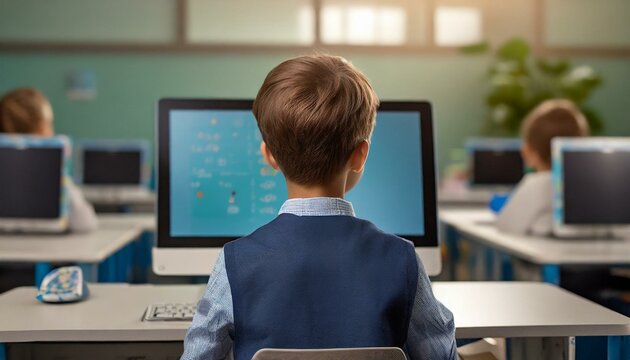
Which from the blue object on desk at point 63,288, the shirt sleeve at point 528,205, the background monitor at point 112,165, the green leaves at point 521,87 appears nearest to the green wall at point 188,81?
the green leaves at point 521,87

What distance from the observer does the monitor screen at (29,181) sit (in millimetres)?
3285

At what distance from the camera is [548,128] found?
355cm

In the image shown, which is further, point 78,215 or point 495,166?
point 495,166

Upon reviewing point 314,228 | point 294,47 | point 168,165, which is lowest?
point 314,228

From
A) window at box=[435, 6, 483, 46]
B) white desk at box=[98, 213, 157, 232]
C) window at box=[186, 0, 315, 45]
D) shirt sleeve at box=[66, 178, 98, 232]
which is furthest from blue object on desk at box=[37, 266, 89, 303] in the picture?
window at box=[435, 6, 483, 46]

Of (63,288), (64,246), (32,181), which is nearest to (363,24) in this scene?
(32,181)

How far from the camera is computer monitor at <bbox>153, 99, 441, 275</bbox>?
2113mm

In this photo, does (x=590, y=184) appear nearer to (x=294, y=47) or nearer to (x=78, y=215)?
(x=78, y=215)

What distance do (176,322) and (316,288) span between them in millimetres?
575

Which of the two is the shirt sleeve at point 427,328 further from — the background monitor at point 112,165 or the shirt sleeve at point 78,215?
the background monitor at point 112,165

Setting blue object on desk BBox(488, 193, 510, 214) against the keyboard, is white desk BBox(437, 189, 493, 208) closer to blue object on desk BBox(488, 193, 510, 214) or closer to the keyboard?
blue object on desk BBox(488, 193, 510, 214)

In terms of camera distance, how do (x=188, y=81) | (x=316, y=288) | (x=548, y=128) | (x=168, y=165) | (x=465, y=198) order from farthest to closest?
1. (x=188, y=81)
2. (x=465, y=198)
3. (x=548, y=128)
4. (x=168, y=165)
5. (x=316, y=288)

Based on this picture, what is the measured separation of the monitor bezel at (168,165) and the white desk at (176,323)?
0.14 metres

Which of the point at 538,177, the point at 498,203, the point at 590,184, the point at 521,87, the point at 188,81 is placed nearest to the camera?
the point at 590,184
